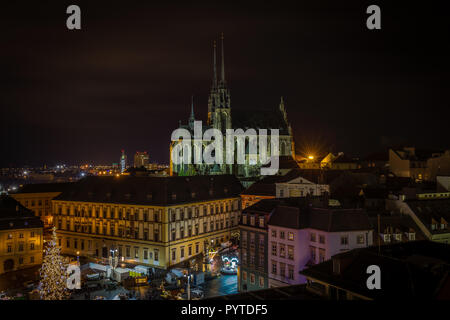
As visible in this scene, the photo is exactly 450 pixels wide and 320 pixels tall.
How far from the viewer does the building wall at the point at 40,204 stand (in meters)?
97.8

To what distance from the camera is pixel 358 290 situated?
23.1 metres

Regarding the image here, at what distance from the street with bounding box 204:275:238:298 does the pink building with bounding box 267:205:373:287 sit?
6.56 metres

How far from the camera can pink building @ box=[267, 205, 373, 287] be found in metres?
40.3

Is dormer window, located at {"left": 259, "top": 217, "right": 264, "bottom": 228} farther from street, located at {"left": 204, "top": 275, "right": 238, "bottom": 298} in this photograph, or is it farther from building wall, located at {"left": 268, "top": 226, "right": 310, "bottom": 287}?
street, located at {"left": 204, "top": 275, "right": 238, "bottom": 298}

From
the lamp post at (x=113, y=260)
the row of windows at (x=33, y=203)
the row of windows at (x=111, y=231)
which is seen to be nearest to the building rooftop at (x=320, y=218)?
the row of windows at (x=111, y=231)

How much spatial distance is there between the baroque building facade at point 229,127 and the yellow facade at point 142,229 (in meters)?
54.9

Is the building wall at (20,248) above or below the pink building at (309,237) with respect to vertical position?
below

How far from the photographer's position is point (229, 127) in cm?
13600

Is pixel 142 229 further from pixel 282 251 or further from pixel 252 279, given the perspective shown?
pixel 282 251

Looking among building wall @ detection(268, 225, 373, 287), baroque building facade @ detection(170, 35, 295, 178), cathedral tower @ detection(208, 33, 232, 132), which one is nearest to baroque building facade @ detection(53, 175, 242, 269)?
building wall @ detection(268, 225, 373, 287)

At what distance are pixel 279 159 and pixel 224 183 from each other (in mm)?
35885

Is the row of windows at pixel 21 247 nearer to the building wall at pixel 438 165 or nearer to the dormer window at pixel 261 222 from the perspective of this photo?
the dormer window at pixel 261 222
